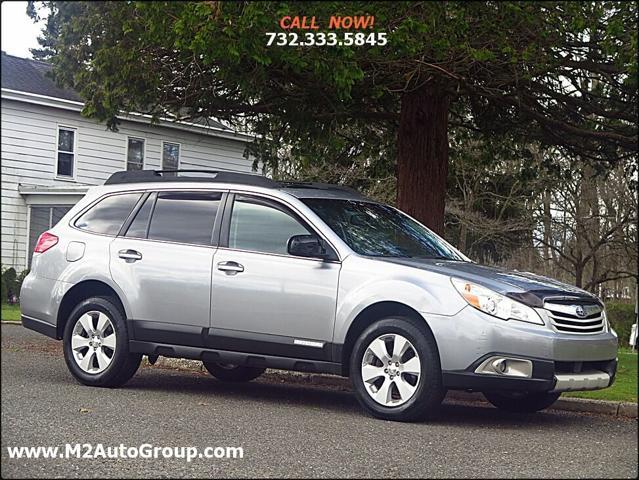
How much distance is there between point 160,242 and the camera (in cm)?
907

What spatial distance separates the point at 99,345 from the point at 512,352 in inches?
149

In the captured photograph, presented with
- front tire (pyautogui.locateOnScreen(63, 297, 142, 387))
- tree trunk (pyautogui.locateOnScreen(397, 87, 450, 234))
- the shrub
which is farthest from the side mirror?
the shrub

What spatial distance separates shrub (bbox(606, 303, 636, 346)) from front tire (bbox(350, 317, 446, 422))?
877 inches

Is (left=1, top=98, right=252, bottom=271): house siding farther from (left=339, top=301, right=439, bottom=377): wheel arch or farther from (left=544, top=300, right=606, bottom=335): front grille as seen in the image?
(left=544, top=300, right=606, bottom=335): front grille

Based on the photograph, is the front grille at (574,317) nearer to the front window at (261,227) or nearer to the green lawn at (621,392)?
the green lawn at (621,392)

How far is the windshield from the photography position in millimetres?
8523

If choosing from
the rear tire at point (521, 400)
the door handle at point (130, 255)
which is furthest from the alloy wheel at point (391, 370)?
the door handle at point (130, 255)

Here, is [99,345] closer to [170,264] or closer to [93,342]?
[93,342]

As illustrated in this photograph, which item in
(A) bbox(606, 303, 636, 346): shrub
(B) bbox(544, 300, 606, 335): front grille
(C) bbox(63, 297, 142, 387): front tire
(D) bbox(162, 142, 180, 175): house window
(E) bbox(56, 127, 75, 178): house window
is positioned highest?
(D) bbox(162, 142, 180, 175): house window

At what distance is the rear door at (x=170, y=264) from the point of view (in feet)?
28.6

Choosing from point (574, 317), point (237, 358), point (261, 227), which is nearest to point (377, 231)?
point (261, 227)

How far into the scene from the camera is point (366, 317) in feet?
26.3

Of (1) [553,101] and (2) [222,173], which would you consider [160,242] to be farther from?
(1) [553,101]

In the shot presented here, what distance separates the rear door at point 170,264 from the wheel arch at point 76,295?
10.0 inches
